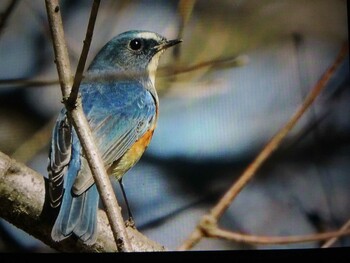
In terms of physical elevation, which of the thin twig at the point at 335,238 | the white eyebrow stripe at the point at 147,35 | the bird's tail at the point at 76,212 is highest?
the white eyebrow stripe at the point at 147,35

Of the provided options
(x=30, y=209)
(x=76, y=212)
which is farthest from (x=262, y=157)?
→ (x=30, y=209)

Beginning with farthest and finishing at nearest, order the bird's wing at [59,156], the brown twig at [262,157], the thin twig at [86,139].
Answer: the brown twig at [262,157] < the bird's wing at [59,156] < the thin twig at [86,139]

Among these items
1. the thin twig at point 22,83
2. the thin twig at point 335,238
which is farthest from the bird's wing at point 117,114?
the thin twig at point 335,238

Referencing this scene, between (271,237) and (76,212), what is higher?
(76,212)

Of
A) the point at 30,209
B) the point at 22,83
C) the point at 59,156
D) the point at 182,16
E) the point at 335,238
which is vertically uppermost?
the point at 182,16

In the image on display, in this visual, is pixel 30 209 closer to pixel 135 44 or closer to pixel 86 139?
pixel 86 139

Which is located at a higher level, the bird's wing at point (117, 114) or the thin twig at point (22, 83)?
the thin twig at point (22, 83)

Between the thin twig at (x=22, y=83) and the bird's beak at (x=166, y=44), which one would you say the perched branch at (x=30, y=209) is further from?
the bird's beak at (x=166, y=44)

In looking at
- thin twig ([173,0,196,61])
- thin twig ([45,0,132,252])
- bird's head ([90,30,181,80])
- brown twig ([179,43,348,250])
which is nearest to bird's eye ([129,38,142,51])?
bird's head ([90,30,181,80])
